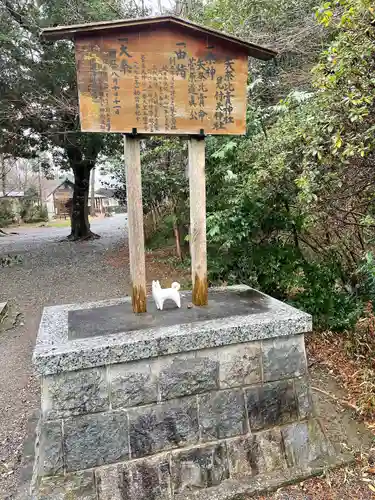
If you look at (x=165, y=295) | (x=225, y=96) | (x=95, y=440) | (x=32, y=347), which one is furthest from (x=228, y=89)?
(x=32, y=347)

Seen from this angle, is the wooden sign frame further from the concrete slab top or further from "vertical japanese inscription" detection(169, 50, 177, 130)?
the concrete slab top

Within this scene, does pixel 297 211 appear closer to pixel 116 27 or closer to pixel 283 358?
pixel 283 358

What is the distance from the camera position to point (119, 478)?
2162mm

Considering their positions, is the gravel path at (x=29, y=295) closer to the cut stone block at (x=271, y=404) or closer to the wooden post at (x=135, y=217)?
the wooden post at (x=135, y=217)

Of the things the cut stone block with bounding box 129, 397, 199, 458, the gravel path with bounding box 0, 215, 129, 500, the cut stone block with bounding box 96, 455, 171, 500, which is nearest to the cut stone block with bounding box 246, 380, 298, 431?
the cut stone block with bounding box 129, 397, 199, 458

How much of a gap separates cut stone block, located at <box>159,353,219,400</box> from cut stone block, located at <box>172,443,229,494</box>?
38 cm

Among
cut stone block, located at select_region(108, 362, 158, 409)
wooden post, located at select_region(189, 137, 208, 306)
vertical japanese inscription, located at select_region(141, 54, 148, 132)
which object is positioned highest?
vertical japanese inscription, located at select_region(141, 54, 148, 132)

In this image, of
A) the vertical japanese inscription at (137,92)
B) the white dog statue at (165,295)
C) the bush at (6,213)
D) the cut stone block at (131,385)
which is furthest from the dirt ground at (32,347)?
the bush at (6,213)

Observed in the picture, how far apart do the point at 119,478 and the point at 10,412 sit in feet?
5.68

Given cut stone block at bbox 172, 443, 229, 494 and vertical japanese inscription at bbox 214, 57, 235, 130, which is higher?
vertical japanese inscription at bbox 214, 57, 235, 130

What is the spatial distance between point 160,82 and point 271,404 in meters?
2.38

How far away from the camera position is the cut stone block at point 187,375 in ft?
7.36

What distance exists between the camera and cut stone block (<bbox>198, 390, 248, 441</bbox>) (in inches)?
91.4

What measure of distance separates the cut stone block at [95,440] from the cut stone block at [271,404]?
84cm
